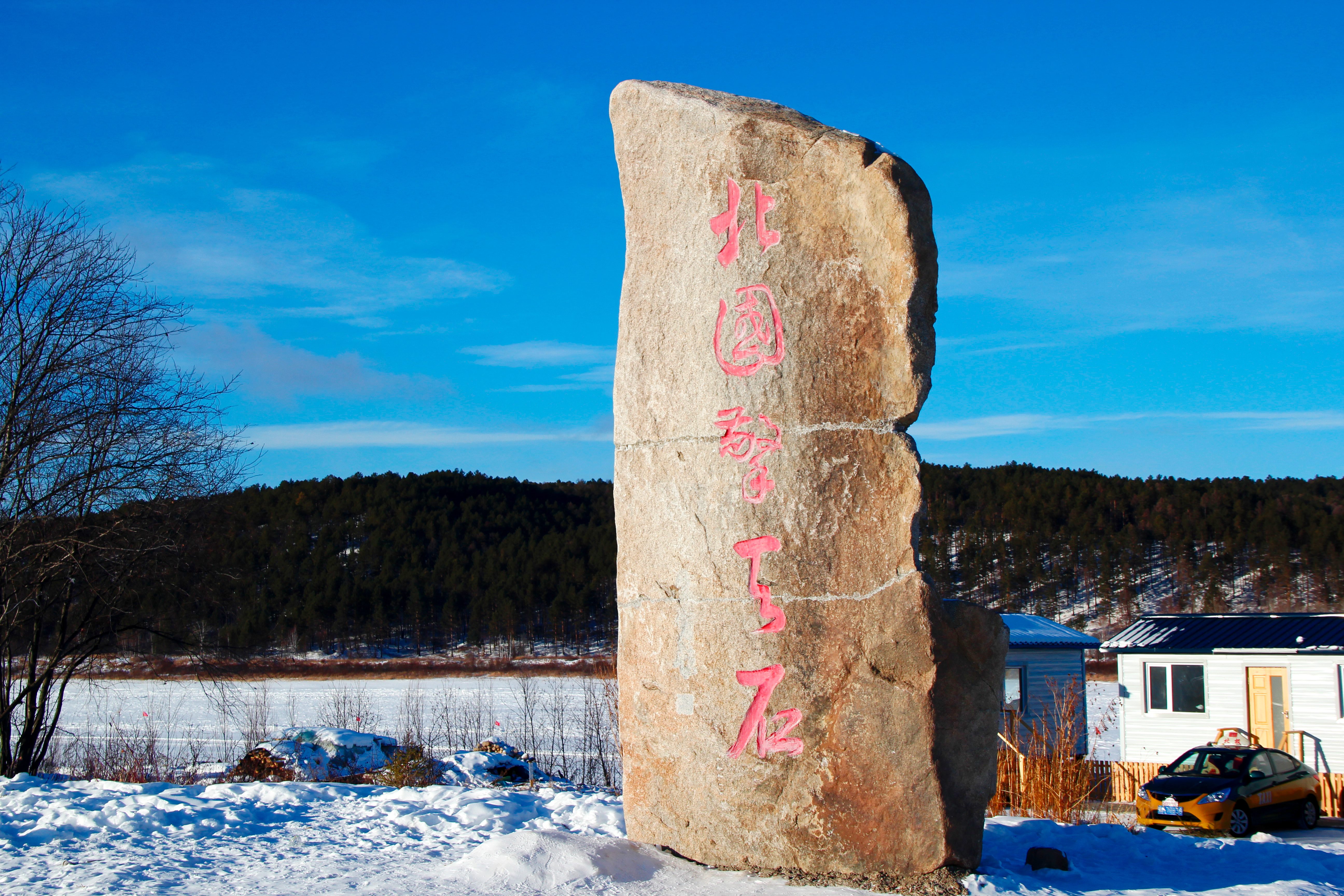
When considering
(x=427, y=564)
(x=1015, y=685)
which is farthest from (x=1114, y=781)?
(x=427, y=564)

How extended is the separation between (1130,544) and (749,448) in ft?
242

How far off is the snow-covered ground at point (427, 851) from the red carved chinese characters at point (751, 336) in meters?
2.64

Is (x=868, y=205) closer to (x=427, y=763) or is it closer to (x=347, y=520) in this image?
(x=427, y=763)

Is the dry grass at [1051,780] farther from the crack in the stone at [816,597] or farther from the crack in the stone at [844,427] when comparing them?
the crack in the stone at [844,427]

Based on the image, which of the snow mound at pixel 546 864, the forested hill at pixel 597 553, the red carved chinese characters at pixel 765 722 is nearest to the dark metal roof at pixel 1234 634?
the red carved chinese characters at pixel 765 722

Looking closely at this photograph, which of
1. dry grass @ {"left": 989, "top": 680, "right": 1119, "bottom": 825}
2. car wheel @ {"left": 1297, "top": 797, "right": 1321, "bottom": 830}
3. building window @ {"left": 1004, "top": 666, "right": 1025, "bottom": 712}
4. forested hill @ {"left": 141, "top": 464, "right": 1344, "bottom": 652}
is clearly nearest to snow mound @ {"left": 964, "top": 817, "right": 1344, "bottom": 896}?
dry grass @ {"left": 989, "top": 680, "right": 1119, "bottom": 825}

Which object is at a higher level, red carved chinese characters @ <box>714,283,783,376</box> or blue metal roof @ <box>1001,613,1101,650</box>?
red carved chinese characters @ <box>714,283,783,376</box>

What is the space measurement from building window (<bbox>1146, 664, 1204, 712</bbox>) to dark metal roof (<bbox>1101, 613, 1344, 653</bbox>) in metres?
0.45

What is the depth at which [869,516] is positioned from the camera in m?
5.20

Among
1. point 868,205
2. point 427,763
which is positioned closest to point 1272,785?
point 427,763

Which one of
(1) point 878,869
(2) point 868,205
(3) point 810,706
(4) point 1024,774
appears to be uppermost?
(2) point 868,205

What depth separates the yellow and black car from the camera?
12867 mm

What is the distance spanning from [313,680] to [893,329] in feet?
150

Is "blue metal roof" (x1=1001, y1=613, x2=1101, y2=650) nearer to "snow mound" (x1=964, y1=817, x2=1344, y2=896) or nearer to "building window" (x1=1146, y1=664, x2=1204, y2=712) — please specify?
"building window" (x1=1146, y1=664, x2=1204, y2=712)
